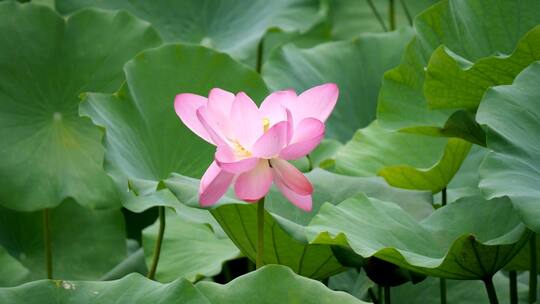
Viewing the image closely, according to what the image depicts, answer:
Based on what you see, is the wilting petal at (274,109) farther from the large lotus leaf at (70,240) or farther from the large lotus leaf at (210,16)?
the large lotus leaf at (210,16)

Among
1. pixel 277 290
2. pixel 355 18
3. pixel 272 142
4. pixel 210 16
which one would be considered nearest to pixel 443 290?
pixel 277 290

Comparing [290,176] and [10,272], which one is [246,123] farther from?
[10,272]


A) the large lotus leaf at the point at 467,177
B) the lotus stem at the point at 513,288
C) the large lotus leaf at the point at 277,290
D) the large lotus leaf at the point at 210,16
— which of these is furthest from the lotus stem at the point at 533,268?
the large lotus leaf at the point at 210,16

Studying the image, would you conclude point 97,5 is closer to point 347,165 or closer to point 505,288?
point 347,165

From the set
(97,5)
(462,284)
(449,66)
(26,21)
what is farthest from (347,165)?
(97,5)

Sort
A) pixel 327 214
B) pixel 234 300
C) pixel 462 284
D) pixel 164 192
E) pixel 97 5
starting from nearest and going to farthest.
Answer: pixel 234 300 → pixel 327 214 → pixel 164 192 → pixel 462 284 → pixel 97 5

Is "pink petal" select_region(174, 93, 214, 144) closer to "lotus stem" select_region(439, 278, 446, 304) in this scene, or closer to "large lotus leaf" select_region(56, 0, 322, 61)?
"lotus stem" select_region(439, 278, 446, 304)

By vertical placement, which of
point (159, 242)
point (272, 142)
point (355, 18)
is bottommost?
point (355, 18)

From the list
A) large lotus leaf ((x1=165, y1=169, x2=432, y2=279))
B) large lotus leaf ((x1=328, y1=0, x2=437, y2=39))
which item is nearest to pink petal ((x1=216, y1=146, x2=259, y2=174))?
large lotus leaf ((x1=165, y1=169, x2=432, y2=279))
